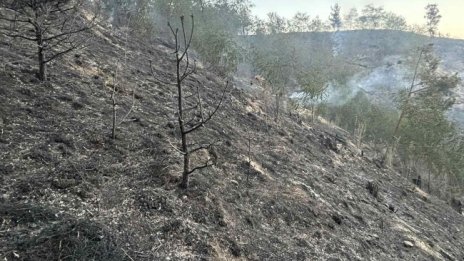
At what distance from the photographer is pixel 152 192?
18.4 ft

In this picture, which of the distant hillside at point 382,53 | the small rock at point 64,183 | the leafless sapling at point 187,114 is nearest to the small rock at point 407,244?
the leafless sapling at point 187,114

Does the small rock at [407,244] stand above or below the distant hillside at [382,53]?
below

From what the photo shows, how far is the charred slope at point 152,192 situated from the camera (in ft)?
14.8

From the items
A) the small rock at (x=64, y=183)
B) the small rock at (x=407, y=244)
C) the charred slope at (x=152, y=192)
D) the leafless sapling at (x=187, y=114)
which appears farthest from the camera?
the small rock at (x=407, y=244)

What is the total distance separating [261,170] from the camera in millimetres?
8664

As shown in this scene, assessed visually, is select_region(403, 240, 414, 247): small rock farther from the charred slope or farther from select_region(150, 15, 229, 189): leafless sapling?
select_region(150, 15, 229, 189): leafless sapling

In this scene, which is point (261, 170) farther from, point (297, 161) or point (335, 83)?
point (335, 83)

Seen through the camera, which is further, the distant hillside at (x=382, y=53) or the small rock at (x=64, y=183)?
the distant hillside at (x=382, y=53)

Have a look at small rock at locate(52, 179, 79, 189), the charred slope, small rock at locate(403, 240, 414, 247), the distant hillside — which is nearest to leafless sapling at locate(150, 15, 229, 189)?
the charred slope

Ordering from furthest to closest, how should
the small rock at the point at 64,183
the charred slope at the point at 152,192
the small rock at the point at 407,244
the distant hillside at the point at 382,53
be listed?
the distant hillside at the point at 382,53
the small rock at the point at 407,244
the small rock at the point at 64,183
the charred slope at the point at 152,192

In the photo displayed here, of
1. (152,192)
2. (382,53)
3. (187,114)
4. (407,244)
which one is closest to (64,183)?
(152,192)

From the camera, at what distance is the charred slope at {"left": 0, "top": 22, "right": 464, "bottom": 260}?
4.51 metres

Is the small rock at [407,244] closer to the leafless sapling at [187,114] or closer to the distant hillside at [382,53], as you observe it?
the leafless sapling at [187,114]

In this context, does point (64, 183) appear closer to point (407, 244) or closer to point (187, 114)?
point (187, 114)
